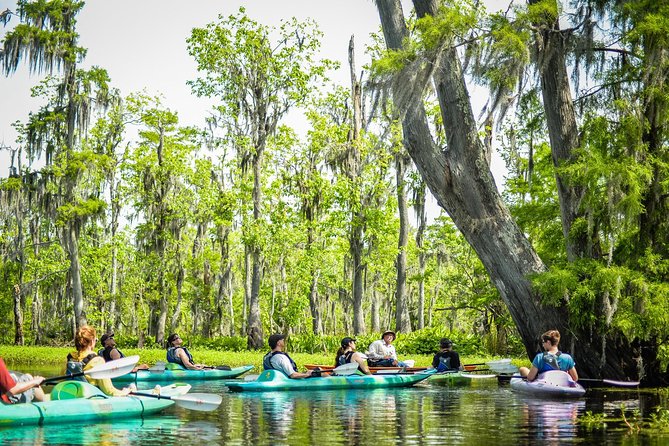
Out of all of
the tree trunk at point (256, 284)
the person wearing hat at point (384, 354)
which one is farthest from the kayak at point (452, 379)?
the tree trunk at point (256, 284)

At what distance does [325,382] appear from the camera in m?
16.6

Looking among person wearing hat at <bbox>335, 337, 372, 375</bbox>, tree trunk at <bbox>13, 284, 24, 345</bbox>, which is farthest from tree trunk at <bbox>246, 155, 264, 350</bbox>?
person wearing hat at <bbox>335, 337, 372, 375</bbox>

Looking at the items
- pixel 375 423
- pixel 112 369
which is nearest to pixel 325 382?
pixel 375 423

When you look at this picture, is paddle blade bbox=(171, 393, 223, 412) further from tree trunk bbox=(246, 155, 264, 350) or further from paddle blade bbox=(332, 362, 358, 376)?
tree trunk bbox=(246, 155, 264, 350)

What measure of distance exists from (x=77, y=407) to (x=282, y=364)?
6.12 metres

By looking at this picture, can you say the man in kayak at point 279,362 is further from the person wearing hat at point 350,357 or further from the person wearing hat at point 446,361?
the person wearing hat at point 446,361

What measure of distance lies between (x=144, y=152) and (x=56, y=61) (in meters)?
7.50

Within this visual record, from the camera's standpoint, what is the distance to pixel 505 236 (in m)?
16.5

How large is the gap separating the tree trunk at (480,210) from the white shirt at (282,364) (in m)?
4.44

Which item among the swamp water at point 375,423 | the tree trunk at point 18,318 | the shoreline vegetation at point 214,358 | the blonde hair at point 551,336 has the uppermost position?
the tree trunk at point 18,318

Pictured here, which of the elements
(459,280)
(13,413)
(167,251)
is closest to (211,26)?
(167,251)

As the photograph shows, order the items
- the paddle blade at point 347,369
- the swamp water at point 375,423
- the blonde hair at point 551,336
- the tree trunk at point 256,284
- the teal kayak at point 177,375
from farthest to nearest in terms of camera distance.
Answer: the tree trunk at point 256,284
the teal kayak at point 177,375
the paddle blade at point 347,369
the blonde hair at point 551,336
the swamp water at point 375,423

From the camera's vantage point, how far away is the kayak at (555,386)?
13.8 meters

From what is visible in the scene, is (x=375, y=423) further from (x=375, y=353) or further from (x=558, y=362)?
(x=375, y=353)
